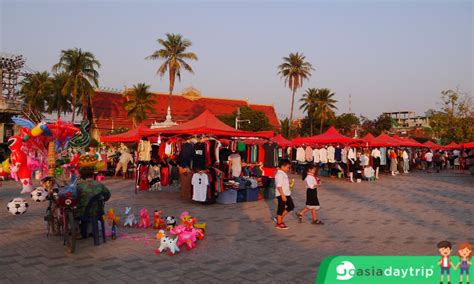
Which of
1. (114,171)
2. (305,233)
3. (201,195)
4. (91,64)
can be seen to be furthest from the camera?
(91,64)

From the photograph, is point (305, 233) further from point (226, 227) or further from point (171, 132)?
point (171, 132)

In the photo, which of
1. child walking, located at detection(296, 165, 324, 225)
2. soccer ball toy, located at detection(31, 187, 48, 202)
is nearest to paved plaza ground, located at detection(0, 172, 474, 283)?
child walking, located at detection(296, 165, 324, 225)

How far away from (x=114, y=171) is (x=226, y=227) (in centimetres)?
1371

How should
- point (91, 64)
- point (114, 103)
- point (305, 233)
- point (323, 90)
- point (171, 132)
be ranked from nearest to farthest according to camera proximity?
point (305, 233)
point (171, 132)
point (91, 64)
point (323, 90)
point (114, 103)

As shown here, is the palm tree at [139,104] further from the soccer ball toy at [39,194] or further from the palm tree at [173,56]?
the soccer ball toy at [39,194]

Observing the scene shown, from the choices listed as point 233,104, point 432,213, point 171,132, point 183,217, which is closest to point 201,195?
point 171,132

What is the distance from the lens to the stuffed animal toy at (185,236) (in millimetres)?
6113

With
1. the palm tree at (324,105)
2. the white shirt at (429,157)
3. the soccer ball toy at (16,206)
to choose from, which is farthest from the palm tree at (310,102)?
the soccer ball toy at (16,206)

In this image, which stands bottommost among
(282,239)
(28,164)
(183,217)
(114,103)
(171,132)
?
(282,239)

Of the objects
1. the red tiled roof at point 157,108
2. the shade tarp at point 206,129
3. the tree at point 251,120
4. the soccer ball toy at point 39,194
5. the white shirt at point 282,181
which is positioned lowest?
the soccer ball toy at point 39,194

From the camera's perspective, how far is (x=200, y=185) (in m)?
10.3

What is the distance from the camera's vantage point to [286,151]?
26156 mm

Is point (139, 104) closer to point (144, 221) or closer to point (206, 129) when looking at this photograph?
point (206, 129)

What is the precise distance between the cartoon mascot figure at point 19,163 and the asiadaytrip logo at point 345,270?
8.28 m
